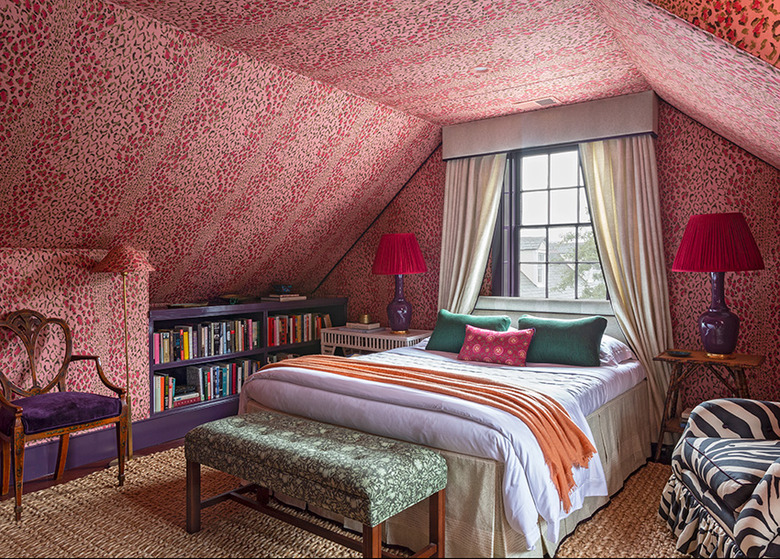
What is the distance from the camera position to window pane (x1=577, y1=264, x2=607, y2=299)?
4.49 meters

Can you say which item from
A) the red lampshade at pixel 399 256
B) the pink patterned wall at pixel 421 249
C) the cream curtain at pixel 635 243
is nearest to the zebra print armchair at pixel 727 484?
the cream curtain at pixel 635 243

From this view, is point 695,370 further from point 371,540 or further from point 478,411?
point 371,540

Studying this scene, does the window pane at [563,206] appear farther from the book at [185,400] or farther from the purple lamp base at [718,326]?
the book at [185,400]

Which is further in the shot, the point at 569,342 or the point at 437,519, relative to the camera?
the point at 569,342

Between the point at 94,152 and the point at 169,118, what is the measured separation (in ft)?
1.56

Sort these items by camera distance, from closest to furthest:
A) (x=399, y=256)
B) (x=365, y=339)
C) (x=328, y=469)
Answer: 1. (x=328, y=469)
2. (x=399, y=256)
3. (x=365, y=339)

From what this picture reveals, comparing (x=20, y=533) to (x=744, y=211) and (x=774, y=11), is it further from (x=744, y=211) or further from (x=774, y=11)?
(x=744, y=211)

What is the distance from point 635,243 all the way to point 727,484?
7.39 feet

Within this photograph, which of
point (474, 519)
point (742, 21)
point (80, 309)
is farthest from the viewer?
point (80, 309)

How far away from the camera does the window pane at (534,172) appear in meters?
4.77

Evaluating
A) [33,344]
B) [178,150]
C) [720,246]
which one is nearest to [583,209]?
[720,246]

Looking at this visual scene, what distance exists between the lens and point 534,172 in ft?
15.8

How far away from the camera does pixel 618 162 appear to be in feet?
13.8

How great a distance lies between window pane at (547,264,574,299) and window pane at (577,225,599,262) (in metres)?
0.13
